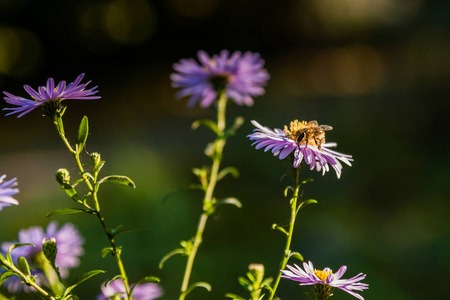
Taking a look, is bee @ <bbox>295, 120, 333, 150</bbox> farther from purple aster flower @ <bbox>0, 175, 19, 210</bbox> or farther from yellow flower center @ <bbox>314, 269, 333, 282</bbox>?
purple aster flower @ <bbox>0, 175, 19, 210</bbox>

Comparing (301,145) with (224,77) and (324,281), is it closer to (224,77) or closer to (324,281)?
(324,281)

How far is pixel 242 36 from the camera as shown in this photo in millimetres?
4520

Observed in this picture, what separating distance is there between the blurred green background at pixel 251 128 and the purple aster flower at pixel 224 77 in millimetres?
1235

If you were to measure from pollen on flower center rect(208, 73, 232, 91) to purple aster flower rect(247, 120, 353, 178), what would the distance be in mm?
268

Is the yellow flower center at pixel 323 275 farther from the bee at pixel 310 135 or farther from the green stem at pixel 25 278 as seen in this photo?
the green stem at pixel 25 278

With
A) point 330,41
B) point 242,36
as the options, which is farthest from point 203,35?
point 330,41

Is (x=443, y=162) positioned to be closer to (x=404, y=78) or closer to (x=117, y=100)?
(x=404, y=78)

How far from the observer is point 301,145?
663mm

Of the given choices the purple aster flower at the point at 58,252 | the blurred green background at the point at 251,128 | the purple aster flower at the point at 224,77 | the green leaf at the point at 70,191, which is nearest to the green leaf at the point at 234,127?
the purple aster flower at the point at 224,77

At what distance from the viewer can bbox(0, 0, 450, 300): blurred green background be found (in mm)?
2320

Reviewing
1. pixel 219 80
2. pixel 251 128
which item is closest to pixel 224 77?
pixel 219 80

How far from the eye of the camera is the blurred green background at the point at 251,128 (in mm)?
2320

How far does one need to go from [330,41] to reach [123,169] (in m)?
2.72

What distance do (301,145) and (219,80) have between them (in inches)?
13.7
